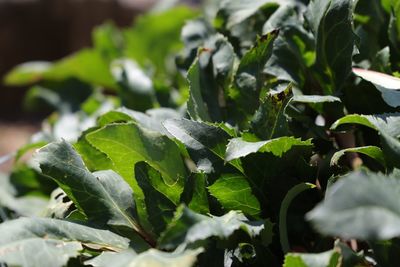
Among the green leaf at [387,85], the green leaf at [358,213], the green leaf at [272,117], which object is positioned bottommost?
the green leaf at [387,85]

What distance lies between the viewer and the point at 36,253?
0.88 m

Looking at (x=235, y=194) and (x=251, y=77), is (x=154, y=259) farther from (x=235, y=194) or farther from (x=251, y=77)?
(x=251, y=77)

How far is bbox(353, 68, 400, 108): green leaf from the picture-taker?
104 cm

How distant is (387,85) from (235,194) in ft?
0.95

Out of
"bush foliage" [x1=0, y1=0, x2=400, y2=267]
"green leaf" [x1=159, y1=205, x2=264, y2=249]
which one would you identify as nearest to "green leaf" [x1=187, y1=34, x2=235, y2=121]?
"bush foliage" [x1=0, y1=0, x2=400, y2=267]

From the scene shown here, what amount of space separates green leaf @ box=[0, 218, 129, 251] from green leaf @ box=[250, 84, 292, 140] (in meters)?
0.26

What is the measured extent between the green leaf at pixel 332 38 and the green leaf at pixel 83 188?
0.42m

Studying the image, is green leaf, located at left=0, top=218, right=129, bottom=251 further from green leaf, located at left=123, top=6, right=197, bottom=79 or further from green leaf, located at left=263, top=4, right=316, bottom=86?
green leaf, located at left=123, top=6, right=197, bottom=79

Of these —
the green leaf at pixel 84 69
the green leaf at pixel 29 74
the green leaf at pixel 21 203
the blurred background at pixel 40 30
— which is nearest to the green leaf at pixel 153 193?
the green leaf at pixel 21 203

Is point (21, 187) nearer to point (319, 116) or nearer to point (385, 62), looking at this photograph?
point (319, 116)

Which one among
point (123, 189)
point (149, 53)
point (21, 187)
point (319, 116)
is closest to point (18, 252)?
point (123, 189)

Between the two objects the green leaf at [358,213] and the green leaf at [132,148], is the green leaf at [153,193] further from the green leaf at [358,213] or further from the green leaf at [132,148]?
the green leaf at [358,213]

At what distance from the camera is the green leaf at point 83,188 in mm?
1017

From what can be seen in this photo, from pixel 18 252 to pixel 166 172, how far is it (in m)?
0.31
